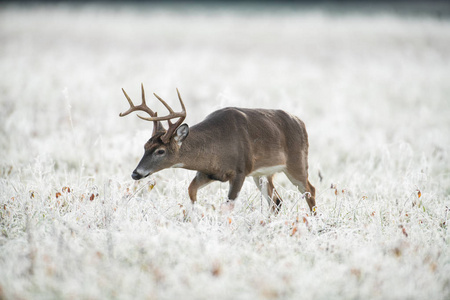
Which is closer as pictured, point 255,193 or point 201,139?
point 201,139

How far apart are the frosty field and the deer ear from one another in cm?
70

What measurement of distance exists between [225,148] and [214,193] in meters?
1.20

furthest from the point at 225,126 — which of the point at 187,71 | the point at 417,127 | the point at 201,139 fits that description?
the point at 187,71

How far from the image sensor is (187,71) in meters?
17.1

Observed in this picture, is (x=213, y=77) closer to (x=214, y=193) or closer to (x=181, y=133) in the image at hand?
(x=214, y=193)

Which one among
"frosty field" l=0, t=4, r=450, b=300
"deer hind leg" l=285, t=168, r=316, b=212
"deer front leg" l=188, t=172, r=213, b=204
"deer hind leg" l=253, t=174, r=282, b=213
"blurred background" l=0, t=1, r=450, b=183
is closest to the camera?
"frosty field" l=0, t=4, r=450, b=300

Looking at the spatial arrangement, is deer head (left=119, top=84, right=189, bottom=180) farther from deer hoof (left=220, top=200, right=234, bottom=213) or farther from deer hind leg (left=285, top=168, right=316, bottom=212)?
deer hind leg (left=285, top=168, right=316, bottom=212)

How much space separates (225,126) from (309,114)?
6977 millimetres

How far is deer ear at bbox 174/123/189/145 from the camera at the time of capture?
18.2 ft

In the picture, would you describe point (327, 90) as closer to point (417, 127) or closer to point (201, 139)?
point (417, 127)

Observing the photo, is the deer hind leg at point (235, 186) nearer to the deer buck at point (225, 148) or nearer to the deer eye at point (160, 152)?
the deer buck at point (225, 148)

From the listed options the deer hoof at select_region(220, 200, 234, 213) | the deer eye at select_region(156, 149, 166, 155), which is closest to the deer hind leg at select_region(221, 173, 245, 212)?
the deer hoof at select_region(220, 200, 234, 213)

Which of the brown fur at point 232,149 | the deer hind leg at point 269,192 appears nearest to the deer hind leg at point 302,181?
the brown fur at point 232,149

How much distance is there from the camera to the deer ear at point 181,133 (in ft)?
18.2
